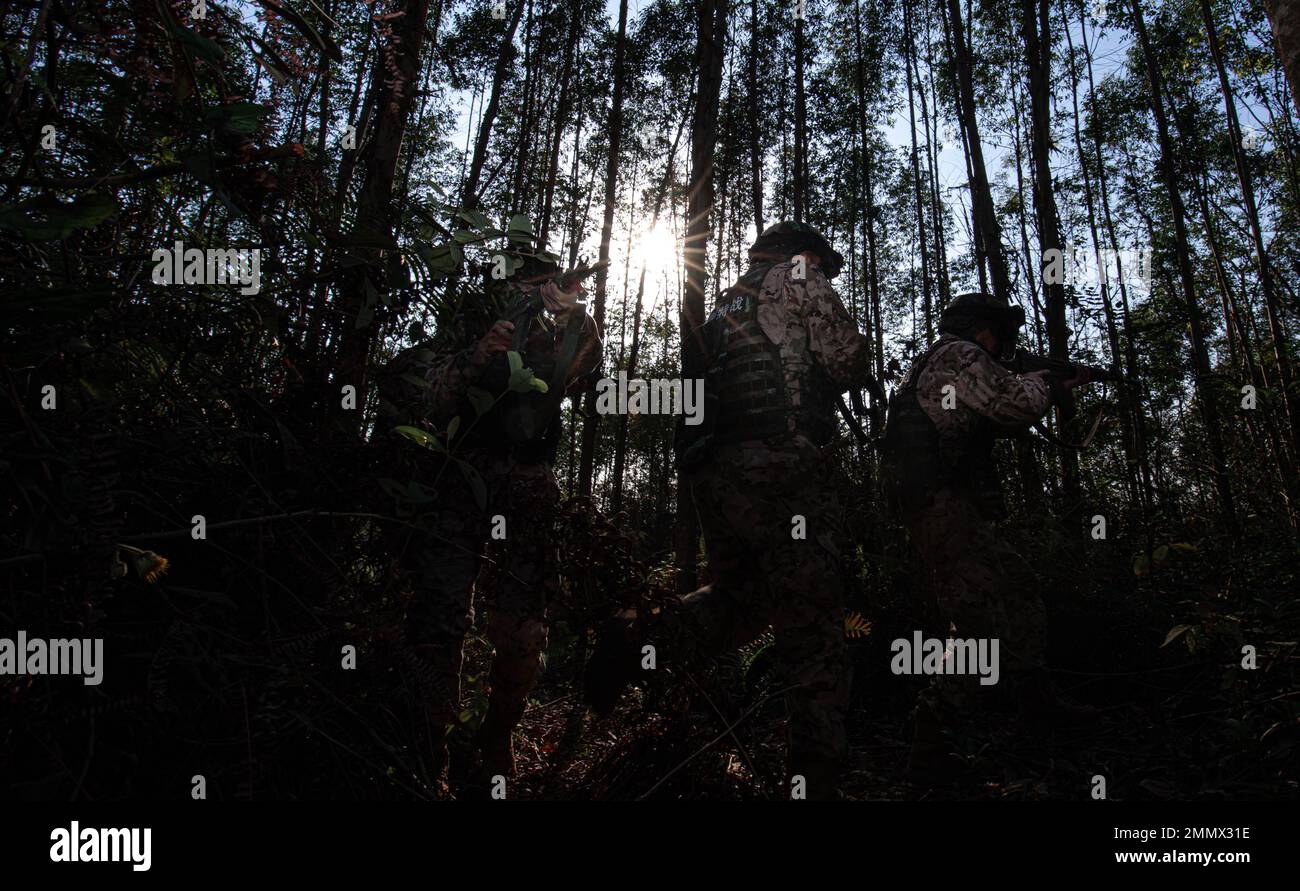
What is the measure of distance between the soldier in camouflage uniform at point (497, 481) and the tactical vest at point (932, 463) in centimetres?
156

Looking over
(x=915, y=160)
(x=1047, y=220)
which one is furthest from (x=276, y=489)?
(x=915, y=160)

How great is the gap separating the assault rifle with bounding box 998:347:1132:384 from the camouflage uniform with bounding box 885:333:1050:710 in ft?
0.81

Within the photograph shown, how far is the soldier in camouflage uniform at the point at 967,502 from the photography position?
2.81 m

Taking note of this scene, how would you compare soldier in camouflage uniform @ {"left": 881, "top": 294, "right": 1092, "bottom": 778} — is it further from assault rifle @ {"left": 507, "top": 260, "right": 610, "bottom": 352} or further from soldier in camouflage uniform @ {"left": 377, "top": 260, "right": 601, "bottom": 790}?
assault rifle @ {"left": 507, "top": 260, "right": 610, "bottom": 352}

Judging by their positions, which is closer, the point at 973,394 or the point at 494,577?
the point at 494,577

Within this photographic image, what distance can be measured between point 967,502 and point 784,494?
1057mm

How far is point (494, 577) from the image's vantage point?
1.88 metres

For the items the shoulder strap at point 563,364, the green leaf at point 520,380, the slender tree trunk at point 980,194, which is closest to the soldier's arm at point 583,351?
the shoulder strap at point 563,364

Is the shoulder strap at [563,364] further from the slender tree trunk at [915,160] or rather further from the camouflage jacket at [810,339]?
the slender tree trunk at [915,160]

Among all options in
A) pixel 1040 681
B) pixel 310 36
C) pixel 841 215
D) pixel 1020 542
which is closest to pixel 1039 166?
pixel 1020 542

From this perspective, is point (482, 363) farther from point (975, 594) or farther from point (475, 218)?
point (975, 594)

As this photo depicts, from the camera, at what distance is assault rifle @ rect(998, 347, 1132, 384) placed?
10.8ft

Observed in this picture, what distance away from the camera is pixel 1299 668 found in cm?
238
